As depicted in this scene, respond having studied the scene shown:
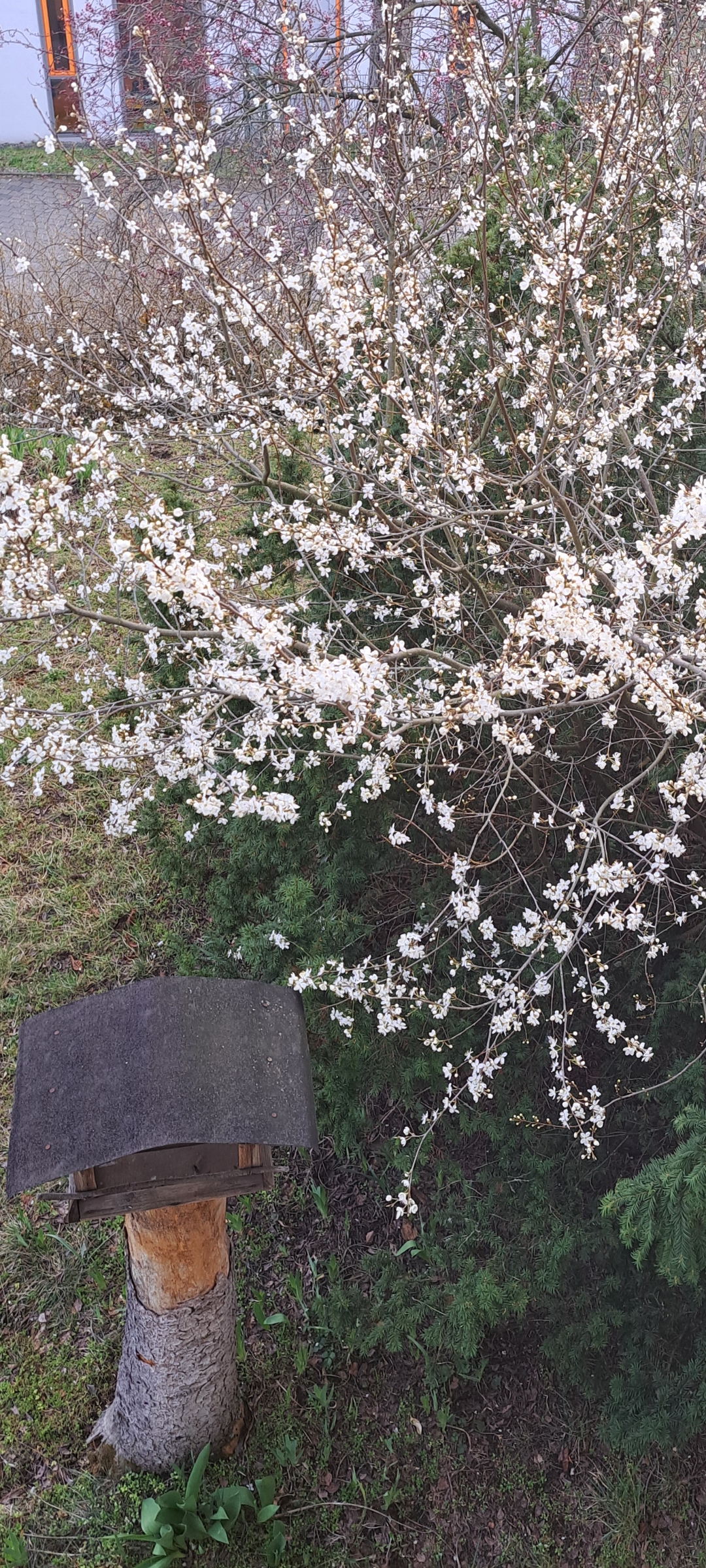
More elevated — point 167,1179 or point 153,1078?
point 153,1078

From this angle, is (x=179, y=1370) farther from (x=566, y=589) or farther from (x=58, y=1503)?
(x=566, y=589)

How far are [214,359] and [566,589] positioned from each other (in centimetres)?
250

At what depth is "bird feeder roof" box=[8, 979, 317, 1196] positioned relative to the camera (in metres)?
2.05

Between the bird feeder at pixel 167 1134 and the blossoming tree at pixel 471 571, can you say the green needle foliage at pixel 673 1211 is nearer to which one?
the blossoming tree at pixel 471 571

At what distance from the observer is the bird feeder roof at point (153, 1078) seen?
2.05m

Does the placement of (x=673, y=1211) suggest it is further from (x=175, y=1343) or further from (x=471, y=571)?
(x=471, y=571)

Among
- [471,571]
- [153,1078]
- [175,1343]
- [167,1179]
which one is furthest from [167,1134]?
[471,571]

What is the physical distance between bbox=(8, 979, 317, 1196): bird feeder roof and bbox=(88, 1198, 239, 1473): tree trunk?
1.46 feet

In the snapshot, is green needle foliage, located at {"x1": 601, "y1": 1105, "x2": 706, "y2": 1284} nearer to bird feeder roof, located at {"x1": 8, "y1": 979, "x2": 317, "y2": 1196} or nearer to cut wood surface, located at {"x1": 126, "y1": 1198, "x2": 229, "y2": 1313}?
bird feeder roof, located at {"x1": 8, "y1": 979, "x2": 317, "y2": 1196}

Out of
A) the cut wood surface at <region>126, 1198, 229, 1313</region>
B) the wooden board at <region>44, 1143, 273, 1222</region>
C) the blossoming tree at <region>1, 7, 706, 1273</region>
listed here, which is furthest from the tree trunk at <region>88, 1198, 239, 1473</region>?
the blossoming tree at <region>1, 7, 706, 1273</region>

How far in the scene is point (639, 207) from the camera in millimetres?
3688

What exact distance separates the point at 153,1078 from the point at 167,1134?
0.39 ft

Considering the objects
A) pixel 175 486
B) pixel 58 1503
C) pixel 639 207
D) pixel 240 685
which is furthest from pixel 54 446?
pixel 58 1503

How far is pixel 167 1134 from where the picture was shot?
79.4 inches
